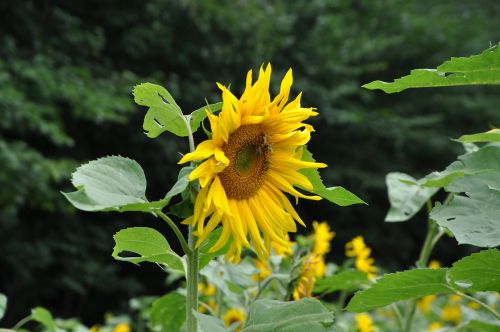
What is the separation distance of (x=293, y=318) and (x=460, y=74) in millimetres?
264

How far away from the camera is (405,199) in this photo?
1.14 meters

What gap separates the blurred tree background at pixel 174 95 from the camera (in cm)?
562

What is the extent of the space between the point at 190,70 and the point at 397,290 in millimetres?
6923

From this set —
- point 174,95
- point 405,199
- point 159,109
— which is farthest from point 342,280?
point 174,95

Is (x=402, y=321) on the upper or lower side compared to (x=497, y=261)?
lower

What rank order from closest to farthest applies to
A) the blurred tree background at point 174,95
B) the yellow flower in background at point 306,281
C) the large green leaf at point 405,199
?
the yellow flower in background at point 306,281, the large green leaf at point 405,199, the blurred tree background at point 174,95

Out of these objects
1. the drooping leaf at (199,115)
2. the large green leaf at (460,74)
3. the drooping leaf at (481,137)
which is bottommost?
the drooping leaf at (481,137)

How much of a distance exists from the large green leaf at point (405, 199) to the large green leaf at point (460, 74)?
441 millimetres

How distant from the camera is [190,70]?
7500 millimetres

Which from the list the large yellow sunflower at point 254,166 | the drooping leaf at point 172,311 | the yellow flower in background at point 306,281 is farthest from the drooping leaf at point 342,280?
the large yellow sunflower at point 254,166

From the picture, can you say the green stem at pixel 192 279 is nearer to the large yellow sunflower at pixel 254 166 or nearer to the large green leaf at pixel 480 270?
the large yellow sunflower at pixel 254 166

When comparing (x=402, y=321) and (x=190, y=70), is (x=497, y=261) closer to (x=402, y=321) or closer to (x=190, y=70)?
(x=402, y=321)

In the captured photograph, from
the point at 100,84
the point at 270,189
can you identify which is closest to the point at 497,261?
the point at 270,189

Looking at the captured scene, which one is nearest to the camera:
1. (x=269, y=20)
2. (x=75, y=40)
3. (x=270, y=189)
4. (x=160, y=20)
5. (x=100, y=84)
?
(x=270, y=189)
